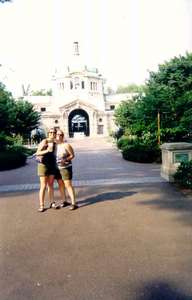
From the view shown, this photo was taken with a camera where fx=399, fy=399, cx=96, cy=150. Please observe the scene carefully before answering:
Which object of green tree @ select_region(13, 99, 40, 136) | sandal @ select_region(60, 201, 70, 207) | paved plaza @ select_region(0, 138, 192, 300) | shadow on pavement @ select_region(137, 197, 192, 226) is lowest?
paved plaza @ select_region(0, 138, 192, 300)

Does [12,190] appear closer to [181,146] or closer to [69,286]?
[181,146]

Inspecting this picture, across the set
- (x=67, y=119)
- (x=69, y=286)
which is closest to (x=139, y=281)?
(x=69, y=286)

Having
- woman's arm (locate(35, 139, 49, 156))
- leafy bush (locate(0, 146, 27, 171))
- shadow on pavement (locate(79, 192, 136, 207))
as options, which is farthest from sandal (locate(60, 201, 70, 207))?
leafy bush (locate(0, 146, 27, 171))

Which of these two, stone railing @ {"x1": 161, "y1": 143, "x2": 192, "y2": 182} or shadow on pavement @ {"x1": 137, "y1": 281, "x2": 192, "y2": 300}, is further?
stone railing @ {"x1": 161, "y1": 143, "x2": 192, "y2": 182}

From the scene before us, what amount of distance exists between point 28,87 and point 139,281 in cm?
10107

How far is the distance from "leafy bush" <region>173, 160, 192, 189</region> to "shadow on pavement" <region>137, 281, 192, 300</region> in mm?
6121

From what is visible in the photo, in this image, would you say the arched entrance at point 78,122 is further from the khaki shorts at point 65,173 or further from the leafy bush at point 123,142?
the khaki shorts at point 65,173

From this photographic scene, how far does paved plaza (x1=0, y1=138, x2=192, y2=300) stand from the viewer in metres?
4.62

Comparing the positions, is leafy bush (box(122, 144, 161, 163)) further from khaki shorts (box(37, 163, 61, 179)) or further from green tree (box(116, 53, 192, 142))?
khaki shorts (box(37, 163, 61, 179))

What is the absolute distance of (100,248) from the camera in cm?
606

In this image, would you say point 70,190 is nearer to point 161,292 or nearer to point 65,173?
point 65,173

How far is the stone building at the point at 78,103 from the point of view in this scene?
79938 millimetres

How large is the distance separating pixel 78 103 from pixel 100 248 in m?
74.9

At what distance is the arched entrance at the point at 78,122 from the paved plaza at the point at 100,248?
7229 centimetres
